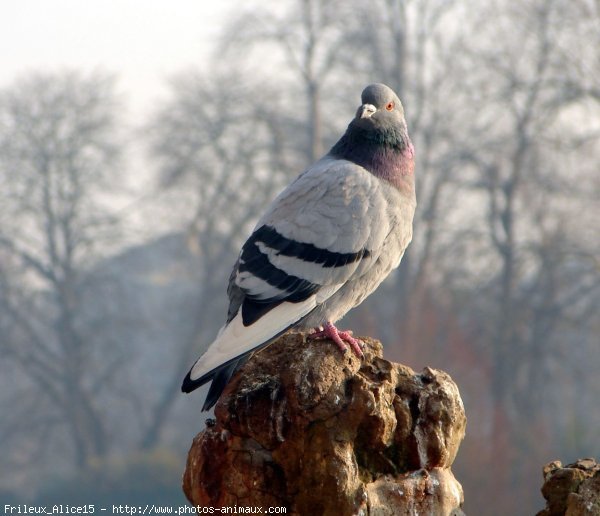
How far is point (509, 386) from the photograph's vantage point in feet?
85.5

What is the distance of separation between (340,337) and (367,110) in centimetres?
148

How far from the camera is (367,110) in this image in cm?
610

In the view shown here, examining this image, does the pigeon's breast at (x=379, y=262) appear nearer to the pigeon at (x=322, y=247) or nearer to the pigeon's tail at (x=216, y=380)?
the pigeon at (x=322, y=247)

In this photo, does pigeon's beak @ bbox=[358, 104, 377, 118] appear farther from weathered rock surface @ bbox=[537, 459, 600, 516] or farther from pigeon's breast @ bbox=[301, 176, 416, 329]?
weathered rock surface @ bbox=[537, 459, 600, 516]

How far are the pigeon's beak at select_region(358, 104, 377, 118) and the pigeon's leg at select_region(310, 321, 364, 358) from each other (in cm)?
129

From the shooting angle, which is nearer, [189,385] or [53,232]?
[189,385]

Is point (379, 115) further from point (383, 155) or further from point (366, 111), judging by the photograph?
point (383, 155)

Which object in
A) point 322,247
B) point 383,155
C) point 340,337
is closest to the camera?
point 340,337

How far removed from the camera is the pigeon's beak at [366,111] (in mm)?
6074

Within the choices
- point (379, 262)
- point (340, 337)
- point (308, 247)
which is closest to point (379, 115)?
point (379, 262)

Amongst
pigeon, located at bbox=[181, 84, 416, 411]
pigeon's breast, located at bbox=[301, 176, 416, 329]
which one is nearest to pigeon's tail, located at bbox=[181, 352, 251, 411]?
pigeon, located at bbox=[181, 84, 416, 411]

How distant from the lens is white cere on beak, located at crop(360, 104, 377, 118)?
19.9 ft

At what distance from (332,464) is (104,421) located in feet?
89.7

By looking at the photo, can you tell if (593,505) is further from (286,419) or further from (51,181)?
(51,181)
